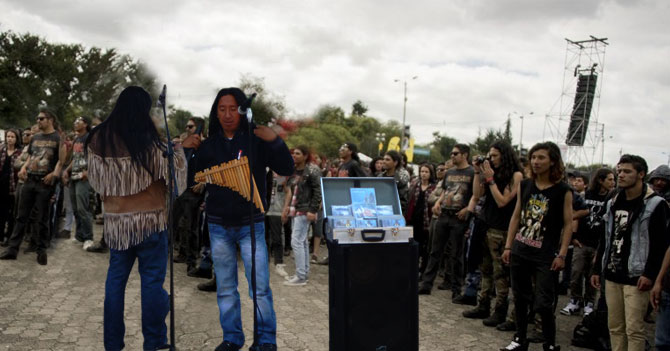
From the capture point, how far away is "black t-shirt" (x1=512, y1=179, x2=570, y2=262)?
16.0 ft

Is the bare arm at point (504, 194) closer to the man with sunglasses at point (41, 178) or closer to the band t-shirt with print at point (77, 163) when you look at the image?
the man with sunglasses at point (41, 178)

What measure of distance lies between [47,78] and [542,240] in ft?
161

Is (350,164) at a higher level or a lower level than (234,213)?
higher

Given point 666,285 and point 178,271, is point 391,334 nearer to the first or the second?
point 666,285

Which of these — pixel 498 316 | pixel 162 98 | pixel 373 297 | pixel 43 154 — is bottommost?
pixel 498 316

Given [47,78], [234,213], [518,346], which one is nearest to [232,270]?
[234,213]

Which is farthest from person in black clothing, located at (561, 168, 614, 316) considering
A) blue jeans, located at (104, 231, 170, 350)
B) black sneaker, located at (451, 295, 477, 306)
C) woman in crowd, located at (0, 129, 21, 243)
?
woman in crowd, located at (0, 129, 21, 243)

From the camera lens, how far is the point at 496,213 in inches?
245

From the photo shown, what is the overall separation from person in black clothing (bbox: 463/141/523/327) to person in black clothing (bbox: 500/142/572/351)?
97 cm

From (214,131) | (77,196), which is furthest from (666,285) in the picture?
(77,196)

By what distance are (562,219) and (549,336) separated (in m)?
1.08

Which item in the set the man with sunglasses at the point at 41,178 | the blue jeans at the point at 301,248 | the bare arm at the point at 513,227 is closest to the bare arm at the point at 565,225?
the bare arm at the point at 513,227

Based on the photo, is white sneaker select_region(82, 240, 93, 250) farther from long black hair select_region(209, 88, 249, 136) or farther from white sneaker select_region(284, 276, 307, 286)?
long black hair select_region(209, 88, 249, 136)

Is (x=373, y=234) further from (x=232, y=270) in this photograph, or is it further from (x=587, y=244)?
(x=587, y=244)
